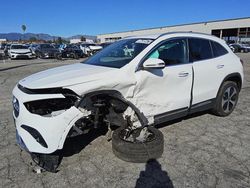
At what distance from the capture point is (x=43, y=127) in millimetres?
3258

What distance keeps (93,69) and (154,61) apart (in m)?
0.93

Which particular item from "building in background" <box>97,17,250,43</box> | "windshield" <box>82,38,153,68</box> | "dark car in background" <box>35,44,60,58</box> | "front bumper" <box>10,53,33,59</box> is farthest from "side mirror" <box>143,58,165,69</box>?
"building in background" <box>97,17,250,43</box>

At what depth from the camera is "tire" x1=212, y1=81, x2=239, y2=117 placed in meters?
5.62

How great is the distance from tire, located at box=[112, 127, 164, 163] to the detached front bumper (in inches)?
32.7

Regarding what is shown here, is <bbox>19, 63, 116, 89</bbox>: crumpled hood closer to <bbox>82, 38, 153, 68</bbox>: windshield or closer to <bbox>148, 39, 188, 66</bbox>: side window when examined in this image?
<bbox>82, 38, 153, 68</bbox>: windshield

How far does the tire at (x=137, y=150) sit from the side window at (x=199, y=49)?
1885mm

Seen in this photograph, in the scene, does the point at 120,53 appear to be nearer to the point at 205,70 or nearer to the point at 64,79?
the point at 64,79

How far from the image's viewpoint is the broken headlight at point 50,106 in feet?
11.2

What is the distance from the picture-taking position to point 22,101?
342 cm

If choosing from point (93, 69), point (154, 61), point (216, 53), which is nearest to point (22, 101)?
point (93, 69)

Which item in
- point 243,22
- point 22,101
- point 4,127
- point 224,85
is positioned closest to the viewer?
point 22,101

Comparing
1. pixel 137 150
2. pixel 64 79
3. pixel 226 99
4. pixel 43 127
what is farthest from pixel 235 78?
pixel 43 127

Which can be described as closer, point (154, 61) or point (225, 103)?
point (154, 61)

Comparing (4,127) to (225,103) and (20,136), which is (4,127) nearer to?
(20,136)
